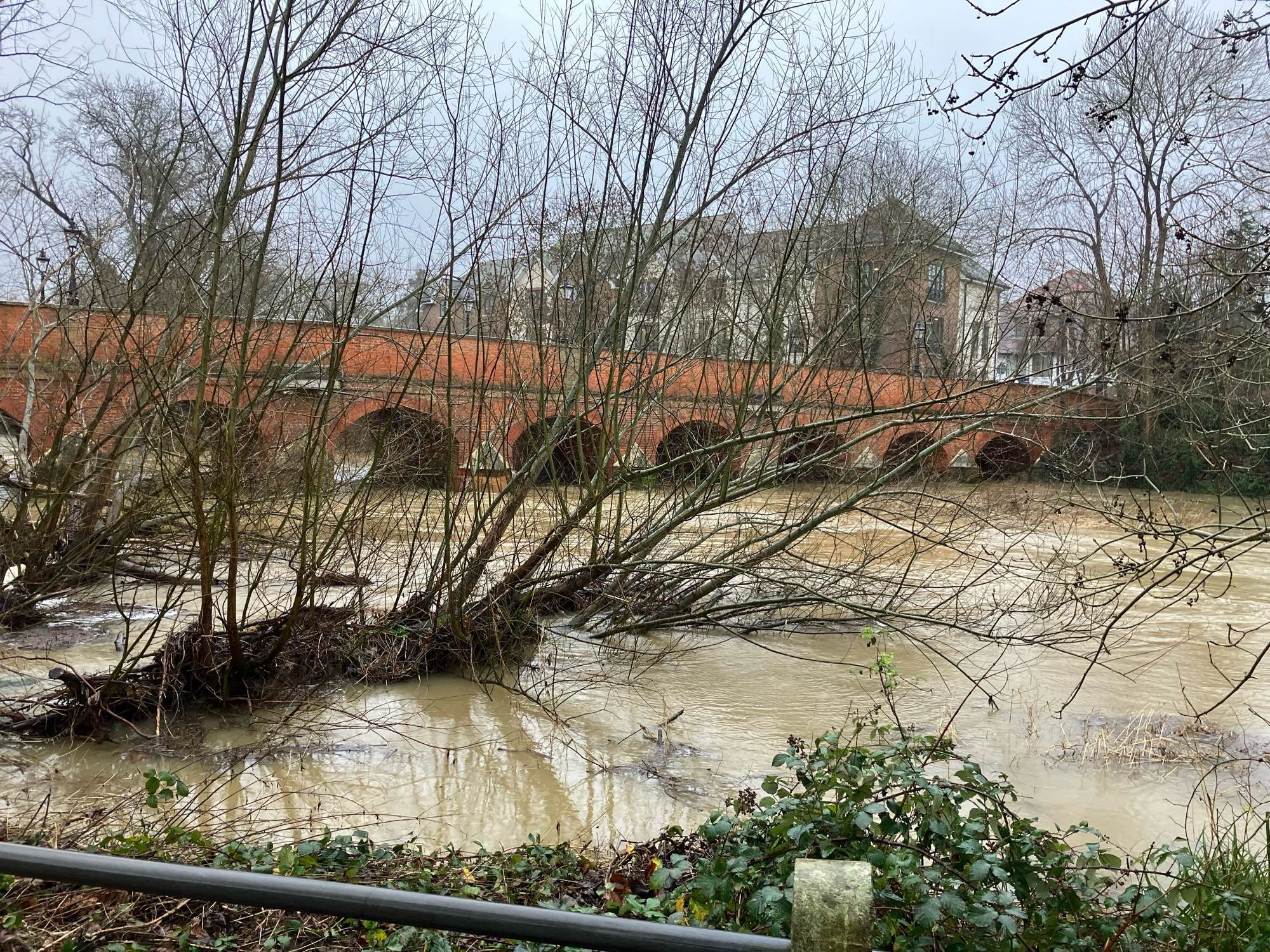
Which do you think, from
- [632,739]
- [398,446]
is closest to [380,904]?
[632,739]

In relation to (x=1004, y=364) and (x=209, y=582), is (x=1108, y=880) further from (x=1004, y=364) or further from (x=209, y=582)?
(x=1004, y=364)

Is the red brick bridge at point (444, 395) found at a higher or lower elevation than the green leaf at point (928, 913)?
higher

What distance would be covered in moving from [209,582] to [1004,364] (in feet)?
27.5

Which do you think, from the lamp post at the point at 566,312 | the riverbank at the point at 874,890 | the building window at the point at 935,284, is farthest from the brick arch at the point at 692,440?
the riverbank at the point at 874,890

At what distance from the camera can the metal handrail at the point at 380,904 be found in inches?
48.9

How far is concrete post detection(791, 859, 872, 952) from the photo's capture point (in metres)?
1.33

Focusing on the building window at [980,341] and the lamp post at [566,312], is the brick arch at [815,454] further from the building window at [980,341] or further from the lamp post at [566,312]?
the lamp post at [566,312]

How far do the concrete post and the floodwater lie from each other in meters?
3.66

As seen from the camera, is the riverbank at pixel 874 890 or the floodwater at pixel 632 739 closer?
the riverbank at pixel 874 890

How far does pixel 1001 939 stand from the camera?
2.95 m

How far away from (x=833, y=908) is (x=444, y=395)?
8.84m

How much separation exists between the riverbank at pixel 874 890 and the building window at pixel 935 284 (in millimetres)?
6666

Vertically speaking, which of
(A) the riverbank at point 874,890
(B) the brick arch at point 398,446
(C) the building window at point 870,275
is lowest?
(A) the riverbank at point 874,890

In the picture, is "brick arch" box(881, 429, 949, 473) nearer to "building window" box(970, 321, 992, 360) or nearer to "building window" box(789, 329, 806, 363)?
"building window" box(970, 321, 992, 360)
